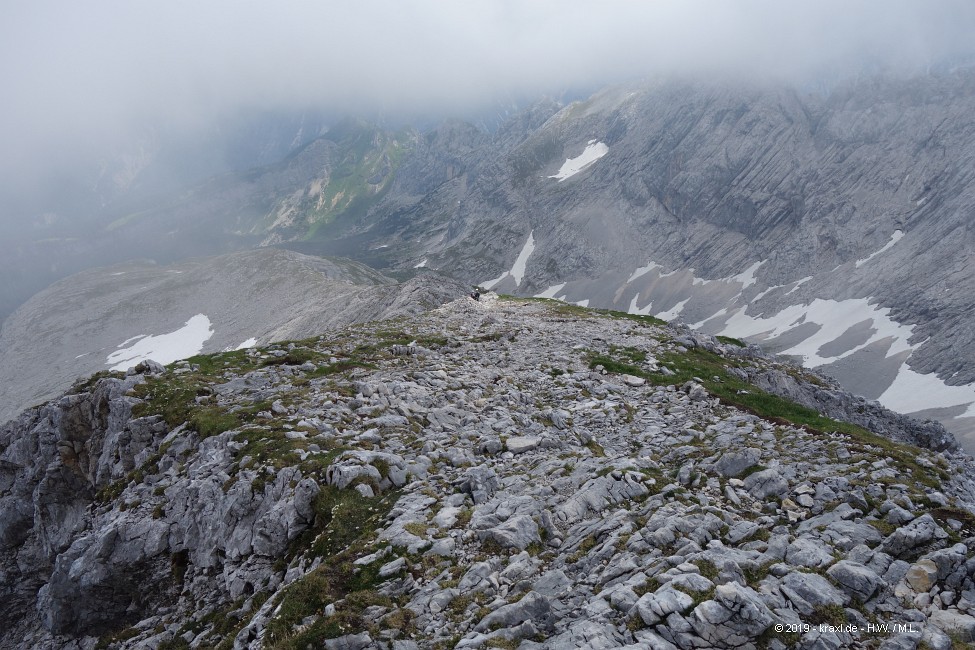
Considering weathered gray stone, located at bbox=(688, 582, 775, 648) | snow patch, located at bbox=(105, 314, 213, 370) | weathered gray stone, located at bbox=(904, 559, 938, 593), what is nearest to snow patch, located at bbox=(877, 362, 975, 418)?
weathered gray stone, located at bbox=(904, 559, 938, 593)

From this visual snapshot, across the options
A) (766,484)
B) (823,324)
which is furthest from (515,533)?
A: (823,324)

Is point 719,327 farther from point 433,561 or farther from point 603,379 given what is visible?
point 433,561

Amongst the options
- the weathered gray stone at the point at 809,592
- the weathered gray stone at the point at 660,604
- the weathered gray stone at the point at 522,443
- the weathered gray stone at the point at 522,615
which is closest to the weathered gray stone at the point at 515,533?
Result: the weathered gray stone at the point at 522,615

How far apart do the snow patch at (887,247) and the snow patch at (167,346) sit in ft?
764

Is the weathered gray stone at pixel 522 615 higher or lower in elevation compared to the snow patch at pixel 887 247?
higher

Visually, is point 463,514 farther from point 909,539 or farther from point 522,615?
point 909,539

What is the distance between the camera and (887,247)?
177125 millimetres

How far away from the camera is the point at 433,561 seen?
10.5 m

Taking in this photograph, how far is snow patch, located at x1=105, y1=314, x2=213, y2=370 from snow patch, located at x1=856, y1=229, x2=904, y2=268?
764ft

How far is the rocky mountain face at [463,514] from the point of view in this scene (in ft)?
27.6

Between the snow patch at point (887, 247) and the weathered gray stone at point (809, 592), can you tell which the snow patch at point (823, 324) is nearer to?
the snow patch at point (887, 247)

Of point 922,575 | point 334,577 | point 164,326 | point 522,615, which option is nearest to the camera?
point 922,575

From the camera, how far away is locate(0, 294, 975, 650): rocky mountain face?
841cm

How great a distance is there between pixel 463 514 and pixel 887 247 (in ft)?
739
